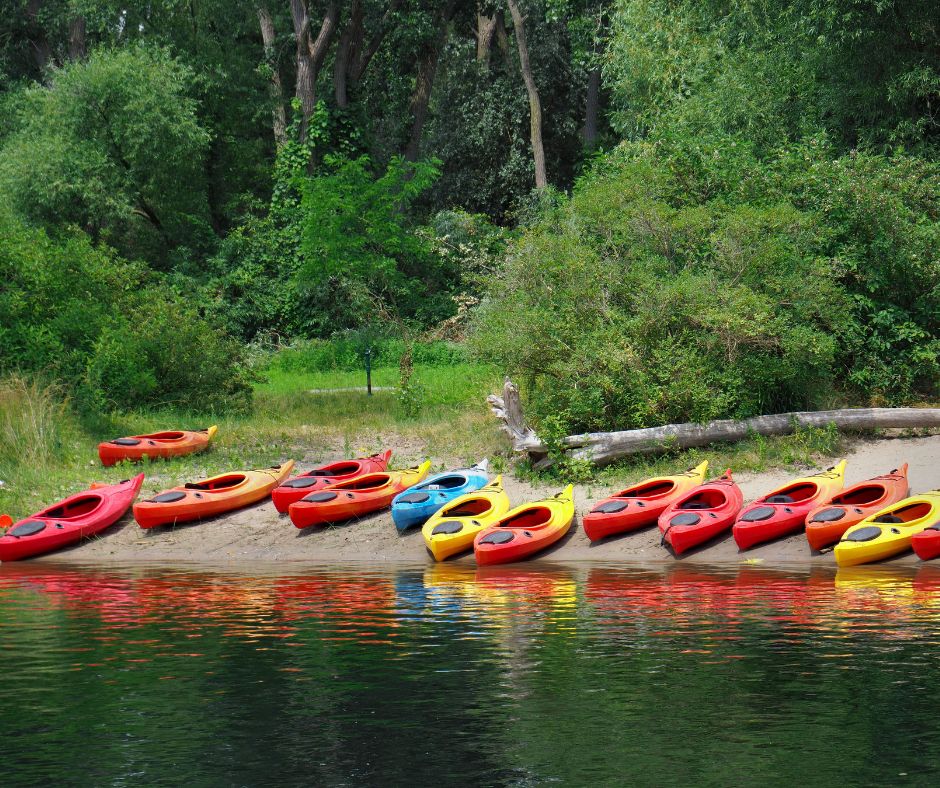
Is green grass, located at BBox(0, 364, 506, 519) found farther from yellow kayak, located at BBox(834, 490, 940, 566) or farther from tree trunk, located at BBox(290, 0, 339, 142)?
tree trunk, located at BBox(290, 0, 339, 142)

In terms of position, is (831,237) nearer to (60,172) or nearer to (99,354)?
(99,354)

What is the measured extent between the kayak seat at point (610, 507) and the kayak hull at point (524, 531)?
39 cm

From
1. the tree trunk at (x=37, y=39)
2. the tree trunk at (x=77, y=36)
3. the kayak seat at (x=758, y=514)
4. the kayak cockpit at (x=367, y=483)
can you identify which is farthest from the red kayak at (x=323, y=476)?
the tree trunk at (x=37, y=39)

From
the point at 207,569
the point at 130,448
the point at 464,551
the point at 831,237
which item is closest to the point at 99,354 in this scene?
the point at 130,448

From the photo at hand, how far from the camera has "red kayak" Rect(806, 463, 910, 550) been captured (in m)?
13.9

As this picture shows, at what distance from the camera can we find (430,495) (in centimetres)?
1574

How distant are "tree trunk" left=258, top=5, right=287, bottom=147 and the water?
87.1ft

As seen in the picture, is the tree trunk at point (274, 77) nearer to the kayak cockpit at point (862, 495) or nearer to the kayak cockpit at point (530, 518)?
the kayak cockpit at point (530, 518)

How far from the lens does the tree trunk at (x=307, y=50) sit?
34562 mm

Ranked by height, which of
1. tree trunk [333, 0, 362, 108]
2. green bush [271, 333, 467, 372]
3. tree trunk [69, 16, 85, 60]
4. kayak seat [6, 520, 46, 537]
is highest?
tree trunk [69, 16, 85, 60]

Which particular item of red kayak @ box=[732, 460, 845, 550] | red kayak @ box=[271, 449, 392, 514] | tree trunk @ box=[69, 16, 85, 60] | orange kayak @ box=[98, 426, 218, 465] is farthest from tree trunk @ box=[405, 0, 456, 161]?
red kayak @ box=[732, 460, 845, 550]

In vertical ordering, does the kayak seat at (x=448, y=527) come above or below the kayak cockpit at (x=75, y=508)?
below

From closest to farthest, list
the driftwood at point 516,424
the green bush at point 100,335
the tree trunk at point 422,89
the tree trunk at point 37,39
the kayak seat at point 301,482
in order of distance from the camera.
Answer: the kayak seat at point 301,482, the driftwood at point 516,424, the green bush at point 100,335, the tree trunk at point 422,89, the tree trunk at point 37,39

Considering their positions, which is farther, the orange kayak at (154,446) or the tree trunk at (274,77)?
the tree trunk at (274,77)
